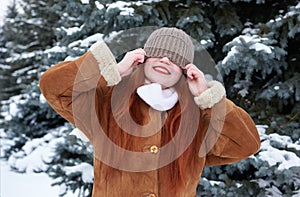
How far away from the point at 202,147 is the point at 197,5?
1605mm

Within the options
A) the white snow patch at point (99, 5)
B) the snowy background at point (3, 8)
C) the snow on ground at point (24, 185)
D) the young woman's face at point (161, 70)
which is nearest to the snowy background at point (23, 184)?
the snow on ground at point (24, 185)

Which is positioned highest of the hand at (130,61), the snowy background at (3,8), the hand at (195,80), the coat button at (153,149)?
the hand at (130,61)

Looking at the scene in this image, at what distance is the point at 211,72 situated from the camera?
2.07 meters

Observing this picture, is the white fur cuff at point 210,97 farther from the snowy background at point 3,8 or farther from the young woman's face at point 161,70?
the snowy background at point 3,8

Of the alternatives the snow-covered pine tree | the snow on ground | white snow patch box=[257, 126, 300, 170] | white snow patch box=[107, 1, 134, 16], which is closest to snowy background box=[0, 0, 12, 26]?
the snow on ground

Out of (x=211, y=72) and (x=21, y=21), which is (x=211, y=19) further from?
(x=21, y=21)

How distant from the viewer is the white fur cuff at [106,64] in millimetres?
1413

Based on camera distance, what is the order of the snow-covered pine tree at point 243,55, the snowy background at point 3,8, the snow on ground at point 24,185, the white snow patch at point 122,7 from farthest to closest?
the snowy background at point 3,8, the snow on ground at point 24,185, the white snow patch at point 122,7, the snow-covered pine tree at point 243,55

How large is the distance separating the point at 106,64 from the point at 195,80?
310 millimetres

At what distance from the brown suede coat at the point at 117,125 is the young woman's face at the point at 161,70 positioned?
0.09m

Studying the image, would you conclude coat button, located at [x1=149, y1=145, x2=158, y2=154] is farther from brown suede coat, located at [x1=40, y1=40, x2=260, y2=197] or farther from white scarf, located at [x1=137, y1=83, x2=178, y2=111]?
white scarf, located at [x1=137, y1=83, x2=178, y2=111]

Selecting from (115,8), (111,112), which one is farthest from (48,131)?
(111,112)

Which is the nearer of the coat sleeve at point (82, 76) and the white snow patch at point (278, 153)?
the coat sleeve at point (82, 76)

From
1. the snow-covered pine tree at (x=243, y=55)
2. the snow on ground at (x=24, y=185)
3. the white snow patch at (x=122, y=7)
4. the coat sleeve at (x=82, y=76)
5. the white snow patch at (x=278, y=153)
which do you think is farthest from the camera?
the snow on ground at (x=24, y=185)
